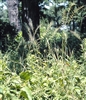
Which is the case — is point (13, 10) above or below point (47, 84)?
below

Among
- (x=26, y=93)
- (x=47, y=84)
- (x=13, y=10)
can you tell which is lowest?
(x=13, y=10)

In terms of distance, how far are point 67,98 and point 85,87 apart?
29cm

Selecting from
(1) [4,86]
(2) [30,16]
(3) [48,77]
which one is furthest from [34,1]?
(1) [4,86]

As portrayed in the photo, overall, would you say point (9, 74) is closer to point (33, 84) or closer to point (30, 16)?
point (33, 84)

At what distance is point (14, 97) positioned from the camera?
265 cm

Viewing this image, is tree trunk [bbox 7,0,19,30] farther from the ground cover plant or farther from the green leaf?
the green leaf

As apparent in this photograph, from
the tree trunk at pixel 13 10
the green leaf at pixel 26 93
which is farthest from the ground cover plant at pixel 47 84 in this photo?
the tree trunk at pixel 13 10

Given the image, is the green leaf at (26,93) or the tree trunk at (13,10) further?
the tree trunk at (13,10)

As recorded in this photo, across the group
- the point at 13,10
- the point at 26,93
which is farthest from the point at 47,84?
the point at 13,10

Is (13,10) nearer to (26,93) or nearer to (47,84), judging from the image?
(47,84)

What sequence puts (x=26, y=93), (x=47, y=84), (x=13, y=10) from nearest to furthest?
(x=26, y=93) → (x=47, y=84) → (x=13, y=10)

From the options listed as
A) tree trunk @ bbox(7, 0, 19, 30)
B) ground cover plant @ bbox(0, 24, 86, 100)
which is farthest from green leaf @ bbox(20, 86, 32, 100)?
tree trunk @ bbox(7, 0, 19, 30)

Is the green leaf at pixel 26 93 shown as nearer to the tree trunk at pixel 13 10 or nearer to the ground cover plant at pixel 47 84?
the ground cover plant at pixel 47 84

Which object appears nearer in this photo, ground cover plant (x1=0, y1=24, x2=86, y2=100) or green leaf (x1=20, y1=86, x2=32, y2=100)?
green leaf (x1=20, y1=86, x2=32, y2=100)
